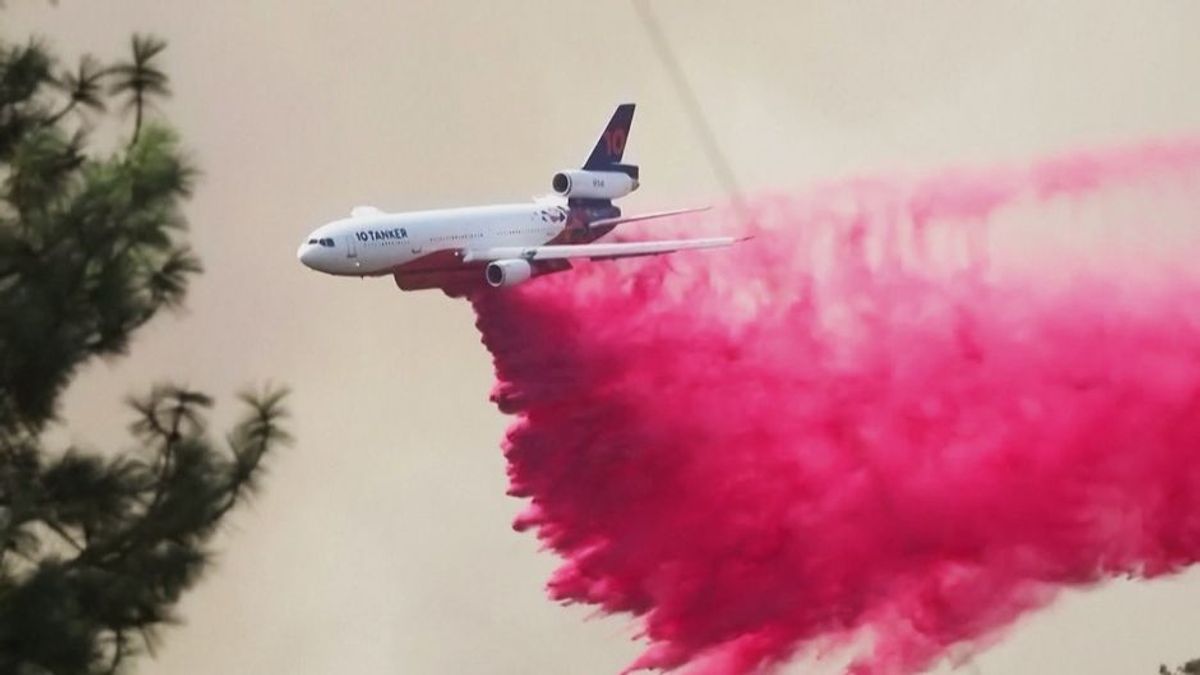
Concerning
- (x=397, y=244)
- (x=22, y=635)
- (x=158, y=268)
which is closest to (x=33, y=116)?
(x=158, y=268)

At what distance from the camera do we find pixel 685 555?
25.7m

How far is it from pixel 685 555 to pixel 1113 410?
385 centimetres

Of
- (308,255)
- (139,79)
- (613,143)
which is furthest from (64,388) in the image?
(613,143)

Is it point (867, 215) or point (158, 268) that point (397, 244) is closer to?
point (867, 215)

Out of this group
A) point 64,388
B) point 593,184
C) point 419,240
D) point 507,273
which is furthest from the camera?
point 593,184

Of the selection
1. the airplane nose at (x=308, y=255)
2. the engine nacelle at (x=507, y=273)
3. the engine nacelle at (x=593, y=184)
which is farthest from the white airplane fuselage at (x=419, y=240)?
the engine nacelle at (x=593, y=184)

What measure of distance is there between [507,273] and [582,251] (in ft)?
2.29

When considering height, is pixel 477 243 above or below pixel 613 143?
below

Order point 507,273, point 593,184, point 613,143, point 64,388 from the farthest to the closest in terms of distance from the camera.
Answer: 1. point 613,143
2. point 593,184
3. point 507,273
4. point 64,388

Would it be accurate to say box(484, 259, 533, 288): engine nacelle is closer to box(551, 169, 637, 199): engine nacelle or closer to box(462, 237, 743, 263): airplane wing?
box(462, 237, 743, 263): airplane wing

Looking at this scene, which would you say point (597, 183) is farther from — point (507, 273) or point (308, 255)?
point (308, 255)

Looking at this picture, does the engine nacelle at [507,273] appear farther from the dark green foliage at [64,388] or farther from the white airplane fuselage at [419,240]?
the dark green foliage at [64,388]

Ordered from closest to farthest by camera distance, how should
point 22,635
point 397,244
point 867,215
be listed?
point 22,635 < point 397,244 < point 867,215

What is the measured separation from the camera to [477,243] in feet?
80.1
